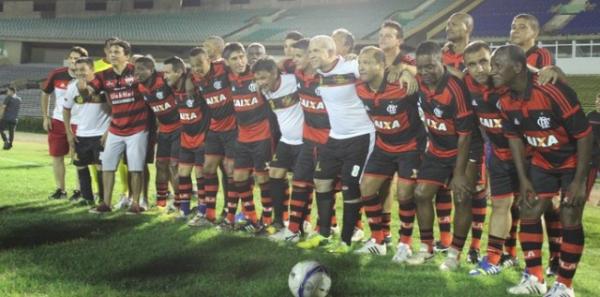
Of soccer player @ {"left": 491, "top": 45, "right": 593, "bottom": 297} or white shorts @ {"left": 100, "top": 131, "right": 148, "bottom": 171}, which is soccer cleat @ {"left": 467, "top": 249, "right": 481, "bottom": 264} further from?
white shorts @ {"left": 100, "top": 131, "right": 148, "bottom": 171}

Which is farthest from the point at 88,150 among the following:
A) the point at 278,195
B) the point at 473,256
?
the point at 473,256

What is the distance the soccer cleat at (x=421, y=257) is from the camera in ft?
19.4

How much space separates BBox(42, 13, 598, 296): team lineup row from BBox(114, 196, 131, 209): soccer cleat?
0.03m

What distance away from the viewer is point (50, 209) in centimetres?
866

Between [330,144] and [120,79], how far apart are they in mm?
3517

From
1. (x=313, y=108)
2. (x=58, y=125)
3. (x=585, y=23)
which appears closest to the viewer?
(x=313, y=108)

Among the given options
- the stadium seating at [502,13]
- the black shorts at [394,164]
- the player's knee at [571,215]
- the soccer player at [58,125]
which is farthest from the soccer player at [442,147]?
the stadium seating at [502,13]

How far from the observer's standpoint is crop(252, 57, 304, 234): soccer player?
7141 millimetres

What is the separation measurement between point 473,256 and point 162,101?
14.8 ft

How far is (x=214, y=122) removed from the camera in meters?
7.86

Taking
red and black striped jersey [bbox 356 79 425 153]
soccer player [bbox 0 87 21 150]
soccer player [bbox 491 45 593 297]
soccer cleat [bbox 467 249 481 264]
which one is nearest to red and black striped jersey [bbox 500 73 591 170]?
soccer player [bbox 491 45 593 297]

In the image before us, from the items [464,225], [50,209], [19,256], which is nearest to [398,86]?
[464,225]

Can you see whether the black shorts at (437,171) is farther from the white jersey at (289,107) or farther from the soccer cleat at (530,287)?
the white jersey at (289,107)

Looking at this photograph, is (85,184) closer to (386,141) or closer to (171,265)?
(171,265)
